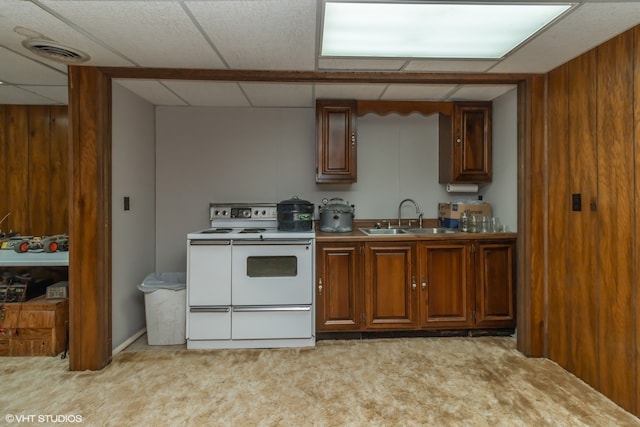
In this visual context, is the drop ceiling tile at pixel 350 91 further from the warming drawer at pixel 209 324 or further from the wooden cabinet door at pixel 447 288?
the warming drawer at pixel 209 324

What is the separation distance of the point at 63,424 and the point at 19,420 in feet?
0.89

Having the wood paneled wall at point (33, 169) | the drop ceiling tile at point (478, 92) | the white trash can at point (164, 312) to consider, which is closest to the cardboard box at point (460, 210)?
the drop ceiling tile at point (478, 92)

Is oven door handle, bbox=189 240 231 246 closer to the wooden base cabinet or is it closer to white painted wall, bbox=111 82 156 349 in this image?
white painted wall, bbox=111 82 156 349

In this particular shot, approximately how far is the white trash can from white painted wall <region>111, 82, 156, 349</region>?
199 mm

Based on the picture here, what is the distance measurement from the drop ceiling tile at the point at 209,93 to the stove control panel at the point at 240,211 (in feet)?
3.38

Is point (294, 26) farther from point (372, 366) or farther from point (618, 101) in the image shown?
point (372, 366)

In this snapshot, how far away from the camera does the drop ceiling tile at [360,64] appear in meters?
2.34

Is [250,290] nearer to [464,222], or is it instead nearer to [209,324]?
[209,324]

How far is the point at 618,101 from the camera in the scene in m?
1.98

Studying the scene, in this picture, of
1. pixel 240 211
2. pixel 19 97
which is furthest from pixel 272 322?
pixel 19 97

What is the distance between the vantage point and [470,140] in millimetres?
3283

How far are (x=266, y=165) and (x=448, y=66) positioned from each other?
6.41 feet

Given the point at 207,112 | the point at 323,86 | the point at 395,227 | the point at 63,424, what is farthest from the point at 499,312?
the point at 207,112

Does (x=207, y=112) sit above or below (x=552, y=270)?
above
